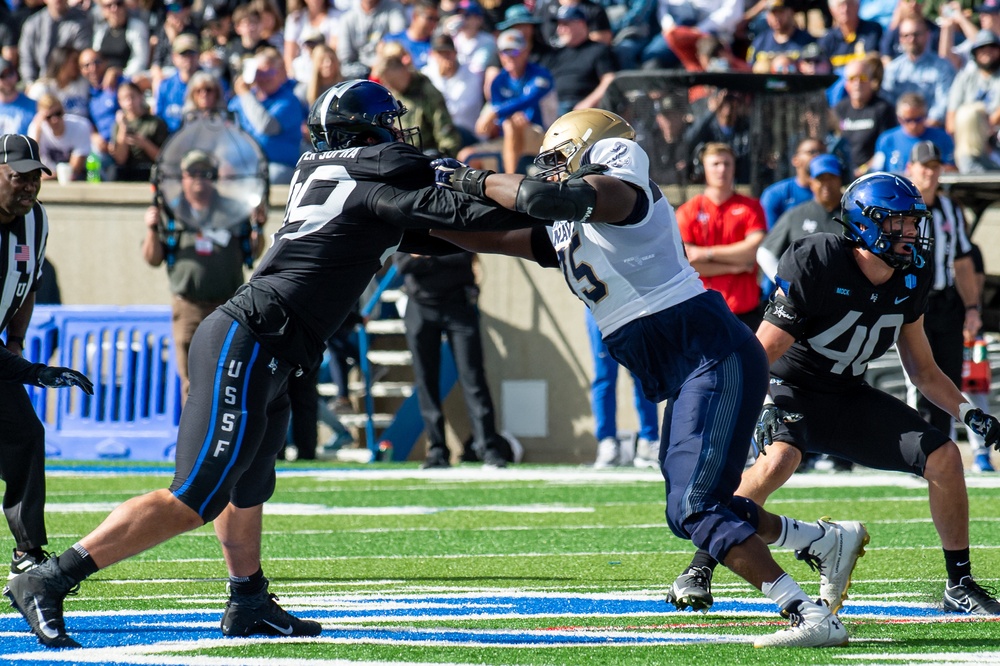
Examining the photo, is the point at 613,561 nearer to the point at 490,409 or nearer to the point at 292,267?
the point at 292,267

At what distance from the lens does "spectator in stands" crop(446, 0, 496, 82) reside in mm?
13633

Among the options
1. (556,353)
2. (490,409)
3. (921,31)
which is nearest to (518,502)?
(490,409)

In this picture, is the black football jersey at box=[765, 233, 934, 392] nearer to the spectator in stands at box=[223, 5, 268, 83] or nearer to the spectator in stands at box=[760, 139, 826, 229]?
the spectator in stands at box=[760, 139, 826, 229]

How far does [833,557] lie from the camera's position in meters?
5.09

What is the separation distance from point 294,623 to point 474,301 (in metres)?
6.41

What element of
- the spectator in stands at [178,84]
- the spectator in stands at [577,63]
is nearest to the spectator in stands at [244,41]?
the spectator in stands at [178,84]

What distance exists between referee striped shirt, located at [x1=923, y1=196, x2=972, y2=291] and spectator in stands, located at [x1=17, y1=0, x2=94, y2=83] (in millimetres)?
10448

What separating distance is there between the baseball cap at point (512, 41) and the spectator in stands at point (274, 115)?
6.21 feet

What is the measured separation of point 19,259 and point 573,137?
2632 mm

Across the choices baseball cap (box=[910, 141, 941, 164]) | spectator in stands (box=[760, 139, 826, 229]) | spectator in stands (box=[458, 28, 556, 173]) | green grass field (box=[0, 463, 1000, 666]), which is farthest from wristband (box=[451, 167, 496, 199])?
spectator in stands (box=[458, 28, 556, 173])

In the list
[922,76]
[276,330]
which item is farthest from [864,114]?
[276,330]

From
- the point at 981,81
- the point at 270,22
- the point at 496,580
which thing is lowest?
the point at 496,580

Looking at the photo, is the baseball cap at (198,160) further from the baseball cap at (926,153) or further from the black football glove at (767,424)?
the black football glove at (767,424)

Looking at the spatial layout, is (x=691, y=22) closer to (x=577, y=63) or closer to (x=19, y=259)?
(x=577, y=63)
